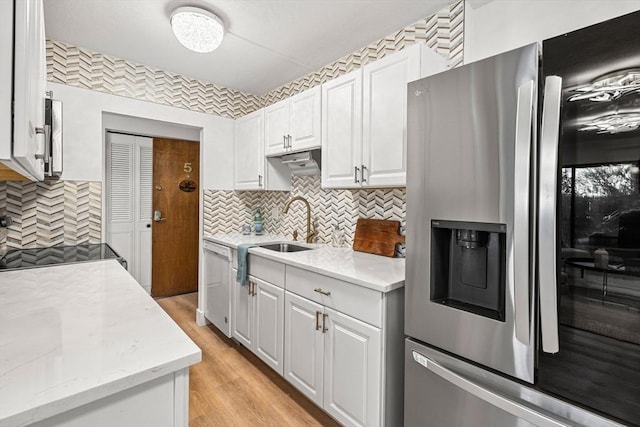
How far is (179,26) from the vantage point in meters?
2.03

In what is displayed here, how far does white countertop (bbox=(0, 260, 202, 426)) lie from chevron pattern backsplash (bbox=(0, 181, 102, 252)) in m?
1.42

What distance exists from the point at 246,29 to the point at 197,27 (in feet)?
1.22

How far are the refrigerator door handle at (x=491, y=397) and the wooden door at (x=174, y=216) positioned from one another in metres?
3.61

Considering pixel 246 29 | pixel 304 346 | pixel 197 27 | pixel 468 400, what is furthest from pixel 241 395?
pixel 246 29

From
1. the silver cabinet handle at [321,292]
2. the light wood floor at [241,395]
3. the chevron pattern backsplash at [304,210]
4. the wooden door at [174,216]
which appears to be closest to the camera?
the silver cabinet handle at [321,292]

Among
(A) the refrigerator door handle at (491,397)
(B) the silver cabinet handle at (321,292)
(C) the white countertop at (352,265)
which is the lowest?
(A) the refrigerator door handle at (491,397)

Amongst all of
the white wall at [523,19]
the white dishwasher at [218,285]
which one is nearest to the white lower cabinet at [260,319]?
the white dishwasher at [218,285]

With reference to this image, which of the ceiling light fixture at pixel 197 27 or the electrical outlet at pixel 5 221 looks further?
the electrical outlet at pixel 5 221

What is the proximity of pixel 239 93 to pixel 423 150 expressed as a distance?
2849 millimetres

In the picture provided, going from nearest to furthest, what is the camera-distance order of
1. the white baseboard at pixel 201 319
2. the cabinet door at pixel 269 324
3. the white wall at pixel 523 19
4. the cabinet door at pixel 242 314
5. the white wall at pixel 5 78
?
the white wall at pixel 5 78 < the white wall at pixel 523 19 < the cabinet door at pixel 269 324 < the cabinet door at pixel 242 314 < the white baseboard at pixel 201 319

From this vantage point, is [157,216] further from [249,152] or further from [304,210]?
[304,210]

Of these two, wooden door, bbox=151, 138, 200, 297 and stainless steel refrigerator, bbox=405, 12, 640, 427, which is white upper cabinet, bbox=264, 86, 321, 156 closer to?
stainless steel refrigerator, bbox=405, 12, 640, 427

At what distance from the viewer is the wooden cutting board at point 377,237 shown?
2168 millimetres

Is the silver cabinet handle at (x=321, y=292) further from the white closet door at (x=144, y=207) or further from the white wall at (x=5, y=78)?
the white closet door at (x=144, y=207)
